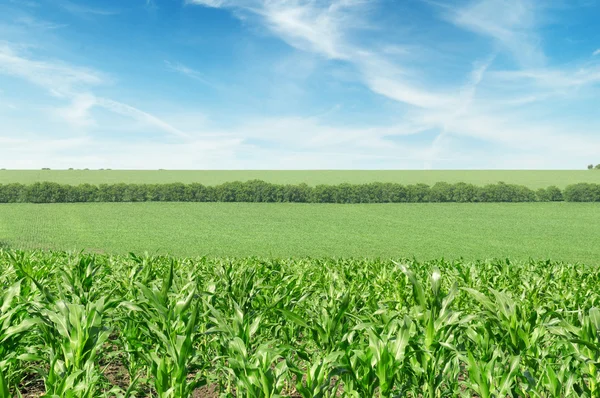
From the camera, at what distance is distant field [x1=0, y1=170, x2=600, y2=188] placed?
95750mm

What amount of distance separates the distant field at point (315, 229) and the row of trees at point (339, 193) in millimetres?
3427

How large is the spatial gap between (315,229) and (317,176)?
60.0 meters

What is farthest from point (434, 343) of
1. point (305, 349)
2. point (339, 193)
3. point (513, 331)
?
point (339, 193)

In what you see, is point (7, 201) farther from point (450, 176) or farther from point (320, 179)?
point (450, 176)

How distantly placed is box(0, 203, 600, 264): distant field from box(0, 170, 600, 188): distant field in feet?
107

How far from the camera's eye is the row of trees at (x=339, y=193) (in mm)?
69500

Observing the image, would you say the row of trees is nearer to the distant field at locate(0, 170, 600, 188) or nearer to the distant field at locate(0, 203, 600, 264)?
the distant field at locate(0, 203, 600, 264)

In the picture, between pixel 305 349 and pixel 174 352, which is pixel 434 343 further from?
pixel 174 352

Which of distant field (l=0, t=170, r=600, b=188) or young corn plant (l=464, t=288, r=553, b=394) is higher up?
distant field (l=0, t=170, r=600, b=188)

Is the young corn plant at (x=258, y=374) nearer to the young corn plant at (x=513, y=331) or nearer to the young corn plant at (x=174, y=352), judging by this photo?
the young corn plant at (x=174, y=352)

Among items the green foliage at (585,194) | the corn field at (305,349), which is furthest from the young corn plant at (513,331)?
the green foliage at (585,194)

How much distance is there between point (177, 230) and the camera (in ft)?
164

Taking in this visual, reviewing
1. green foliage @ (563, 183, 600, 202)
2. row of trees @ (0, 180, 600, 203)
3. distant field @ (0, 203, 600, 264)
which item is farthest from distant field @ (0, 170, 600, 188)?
distant field @ (0, 203, 600, 264)

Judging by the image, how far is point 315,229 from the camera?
5222 centimetres
